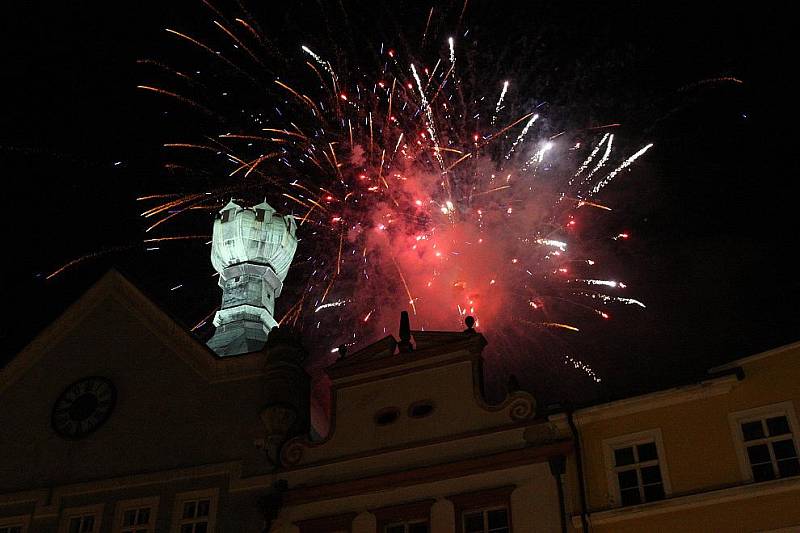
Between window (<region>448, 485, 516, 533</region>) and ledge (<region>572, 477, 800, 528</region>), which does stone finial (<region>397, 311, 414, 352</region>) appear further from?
ledge (<region>572, 477, 800, 528</region>)

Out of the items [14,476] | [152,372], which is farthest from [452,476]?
[14,476]

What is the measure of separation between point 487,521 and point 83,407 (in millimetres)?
14255

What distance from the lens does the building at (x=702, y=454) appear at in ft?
72.0

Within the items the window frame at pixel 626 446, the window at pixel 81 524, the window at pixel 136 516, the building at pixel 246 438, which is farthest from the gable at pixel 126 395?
the window frame at pixel 626 446

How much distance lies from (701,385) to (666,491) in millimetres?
2653

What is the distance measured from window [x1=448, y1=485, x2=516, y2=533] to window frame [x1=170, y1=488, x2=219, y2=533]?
718 cm

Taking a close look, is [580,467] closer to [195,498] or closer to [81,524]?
[195,498]

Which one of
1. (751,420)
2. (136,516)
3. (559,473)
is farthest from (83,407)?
(751,420)

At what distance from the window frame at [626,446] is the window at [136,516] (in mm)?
12970

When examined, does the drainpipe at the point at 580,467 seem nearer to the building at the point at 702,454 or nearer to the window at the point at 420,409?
the building at the point at 702,454

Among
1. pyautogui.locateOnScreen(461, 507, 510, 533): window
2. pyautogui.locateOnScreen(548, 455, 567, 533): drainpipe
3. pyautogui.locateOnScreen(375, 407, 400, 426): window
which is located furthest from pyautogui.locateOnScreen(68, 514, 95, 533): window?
pyautogui.locateOnScreen(548, 455, 567, 533): drainpipe

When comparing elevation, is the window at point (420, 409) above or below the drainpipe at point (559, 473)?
above

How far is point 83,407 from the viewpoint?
31.8 meters

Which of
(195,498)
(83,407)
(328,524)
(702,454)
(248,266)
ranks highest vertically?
(248,266)
